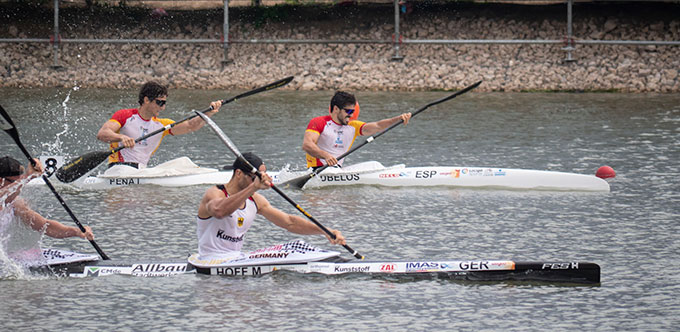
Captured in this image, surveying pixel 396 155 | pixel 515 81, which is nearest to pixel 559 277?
pixel 396 155

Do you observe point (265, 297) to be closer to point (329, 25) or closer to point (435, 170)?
point (435, 170)

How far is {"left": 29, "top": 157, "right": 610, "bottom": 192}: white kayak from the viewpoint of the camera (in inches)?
582

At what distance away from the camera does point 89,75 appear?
100.0 feet

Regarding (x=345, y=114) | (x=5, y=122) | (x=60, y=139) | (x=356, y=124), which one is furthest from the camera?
(x=60, y=139)

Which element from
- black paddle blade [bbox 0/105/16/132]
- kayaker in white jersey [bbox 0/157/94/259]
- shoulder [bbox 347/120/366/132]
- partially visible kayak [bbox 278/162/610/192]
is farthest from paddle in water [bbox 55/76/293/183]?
kayaker in white jersey [bbox 0/157/94/259]

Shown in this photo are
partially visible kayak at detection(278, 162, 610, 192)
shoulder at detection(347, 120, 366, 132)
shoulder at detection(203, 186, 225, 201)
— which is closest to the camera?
shoulder at detection(203, 186, 225, 201)

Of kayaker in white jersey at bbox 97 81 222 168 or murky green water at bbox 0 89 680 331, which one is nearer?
murky green water at bbox 0 89 680 331

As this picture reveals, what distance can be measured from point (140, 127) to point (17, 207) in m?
5.08

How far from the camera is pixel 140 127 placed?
14734mm

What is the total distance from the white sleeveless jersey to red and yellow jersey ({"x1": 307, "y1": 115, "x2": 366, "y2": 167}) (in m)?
5.55

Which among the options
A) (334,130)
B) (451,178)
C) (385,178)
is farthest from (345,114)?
(451,178)

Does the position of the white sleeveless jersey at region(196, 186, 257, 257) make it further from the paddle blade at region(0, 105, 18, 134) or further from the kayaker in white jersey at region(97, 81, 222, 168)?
A: the kayaker in white jersey at region(97, 81, 222, 168)

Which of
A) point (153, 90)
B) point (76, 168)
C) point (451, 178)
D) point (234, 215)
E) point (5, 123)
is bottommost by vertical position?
point (451, 178)

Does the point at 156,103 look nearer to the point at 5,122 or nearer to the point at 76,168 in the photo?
the point at 76,168
